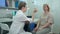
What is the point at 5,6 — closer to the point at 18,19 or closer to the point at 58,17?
the point at 18,19

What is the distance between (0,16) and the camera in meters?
3.48

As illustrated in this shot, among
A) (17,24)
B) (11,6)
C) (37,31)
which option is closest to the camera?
(17,24)

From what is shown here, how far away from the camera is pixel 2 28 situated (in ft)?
9.63

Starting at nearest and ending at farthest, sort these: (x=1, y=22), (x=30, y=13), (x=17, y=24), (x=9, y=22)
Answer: (x=17, y=24), (x=1, y=22), (x=9, y=22), (x=30, y=13)

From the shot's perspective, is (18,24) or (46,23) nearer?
(18,24)

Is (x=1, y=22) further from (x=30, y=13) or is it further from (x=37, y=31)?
(x=30, y=13)

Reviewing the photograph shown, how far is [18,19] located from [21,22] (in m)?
0.08

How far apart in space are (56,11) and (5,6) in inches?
57.8

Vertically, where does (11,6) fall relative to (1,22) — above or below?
above

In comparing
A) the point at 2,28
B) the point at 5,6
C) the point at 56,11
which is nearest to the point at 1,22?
the point at 2,28

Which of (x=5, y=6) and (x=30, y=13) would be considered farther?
(x=30, y=13)

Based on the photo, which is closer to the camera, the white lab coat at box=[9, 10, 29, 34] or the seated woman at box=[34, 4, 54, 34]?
the white lab coat at box=[9, 10, 29, 34]

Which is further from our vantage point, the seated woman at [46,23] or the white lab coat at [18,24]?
the seated woman at [46,23]

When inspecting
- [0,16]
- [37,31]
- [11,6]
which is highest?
[11,6]
